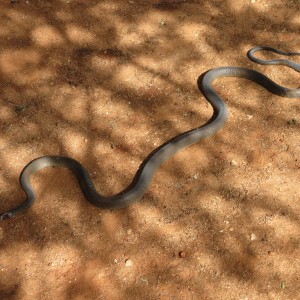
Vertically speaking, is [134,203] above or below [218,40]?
below

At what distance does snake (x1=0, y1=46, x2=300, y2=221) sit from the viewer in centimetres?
457

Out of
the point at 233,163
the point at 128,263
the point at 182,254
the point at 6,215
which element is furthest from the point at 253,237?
the point at 6,215

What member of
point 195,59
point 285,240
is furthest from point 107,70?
point 285,240

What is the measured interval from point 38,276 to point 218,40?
16.2 feet

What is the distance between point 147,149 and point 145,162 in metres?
0.24

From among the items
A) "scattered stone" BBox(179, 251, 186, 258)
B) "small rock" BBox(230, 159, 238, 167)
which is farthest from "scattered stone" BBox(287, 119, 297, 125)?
"scattered stone" BBox(179, 251, 186, 258)

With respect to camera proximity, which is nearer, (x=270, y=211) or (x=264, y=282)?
(x=264, y=282)

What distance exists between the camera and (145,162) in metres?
5.09

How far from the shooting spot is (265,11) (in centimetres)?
742

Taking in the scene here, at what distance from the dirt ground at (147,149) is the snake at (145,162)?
0.09 m

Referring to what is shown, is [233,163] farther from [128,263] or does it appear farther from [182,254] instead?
[128,263]

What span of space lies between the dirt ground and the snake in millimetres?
95

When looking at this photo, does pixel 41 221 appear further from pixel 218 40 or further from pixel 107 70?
pixel 218 40

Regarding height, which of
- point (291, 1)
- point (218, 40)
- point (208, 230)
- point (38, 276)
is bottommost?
point (38, 276)
